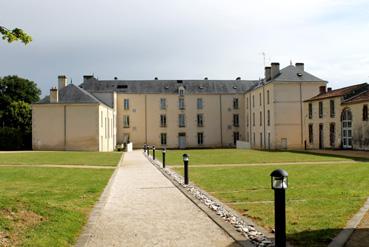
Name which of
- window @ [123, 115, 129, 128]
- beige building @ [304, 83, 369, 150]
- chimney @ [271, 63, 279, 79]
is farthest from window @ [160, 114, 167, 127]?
beige building @ [304, 83, 369, 150]

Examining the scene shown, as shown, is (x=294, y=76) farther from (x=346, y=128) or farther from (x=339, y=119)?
(x=346, y=128)

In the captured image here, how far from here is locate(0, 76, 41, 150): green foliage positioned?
2197 inches

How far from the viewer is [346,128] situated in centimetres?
3738

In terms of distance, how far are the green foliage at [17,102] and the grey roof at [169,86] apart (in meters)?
7.57

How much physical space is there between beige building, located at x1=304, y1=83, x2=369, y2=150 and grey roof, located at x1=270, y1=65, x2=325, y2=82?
2463mm

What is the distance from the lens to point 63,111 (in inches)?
1751

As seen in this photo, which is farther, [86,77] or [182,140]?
[86,77]

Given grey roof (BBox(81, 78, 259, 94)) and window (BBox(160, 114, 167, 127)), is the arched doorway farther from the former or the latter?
window (BBox(160, 114, 167, 127))

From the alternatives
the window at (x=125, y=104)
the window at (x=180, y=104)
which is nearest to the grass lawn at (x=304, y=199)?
the window at (x=125, y=104)

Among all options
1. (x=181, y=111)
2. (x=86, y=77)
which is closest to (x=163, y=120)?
(x=181, y=111)

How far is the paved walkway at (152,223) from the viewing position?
6.50m

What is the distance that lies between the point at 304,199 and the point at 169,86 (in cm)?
5121

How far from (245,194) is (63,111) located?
35.5 meters

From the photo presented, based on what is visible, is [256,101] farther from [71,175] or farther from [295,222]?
[295,222]
